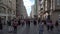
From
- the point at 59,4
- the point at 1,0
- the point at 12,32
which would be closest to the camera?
the point at 12,32

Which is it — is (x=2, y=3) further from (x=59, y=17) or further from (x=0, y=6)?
(x=59, y=17)

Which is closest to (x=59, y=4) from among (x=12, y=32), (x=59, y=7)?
(x=59, y=7)

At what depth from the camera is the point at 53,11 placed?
49250mm

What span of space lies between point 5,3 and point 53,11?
15993 millimetres

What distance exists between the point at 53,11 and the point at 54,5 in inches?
99.4

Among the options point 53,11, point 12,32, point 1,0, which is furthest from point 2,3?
point 12,32

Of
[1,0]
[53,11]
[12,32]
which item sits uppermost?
[1,0]

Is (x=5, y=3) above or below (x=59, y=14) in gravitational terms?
above

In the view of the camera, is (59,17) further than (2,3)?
No

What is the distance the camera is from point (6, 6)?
57.2 meters

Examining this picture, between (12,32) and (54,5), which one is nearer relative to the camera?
(12,32)

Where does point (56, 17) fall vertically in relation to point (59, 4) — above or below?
below

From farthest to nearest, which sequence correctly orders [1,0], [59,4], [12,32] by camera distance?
[1,0] → [59,4] → [12,32]

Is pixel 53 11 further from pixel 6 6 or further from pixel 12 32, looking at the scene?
pixel 12 32
